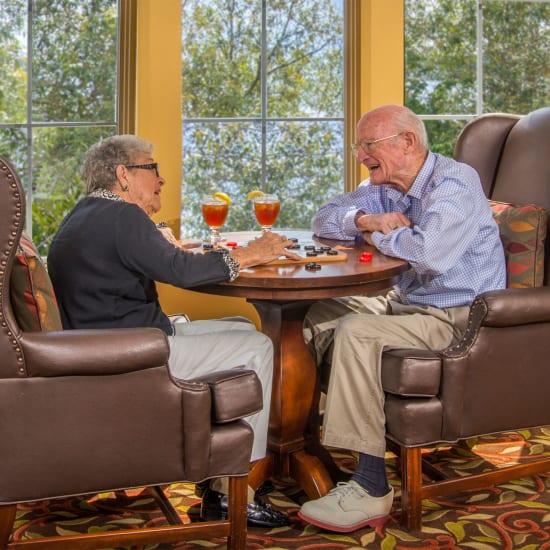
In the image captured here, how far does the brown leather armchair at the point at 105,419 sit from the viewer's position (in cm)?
208

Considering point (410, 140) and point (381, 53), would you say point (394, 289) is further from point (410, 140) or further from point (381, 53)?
point (381, 53)

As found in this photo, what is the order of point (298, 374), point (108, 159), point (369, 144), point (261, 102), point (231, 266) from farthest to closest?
point (261, 102) < point (369, 144) < point (298, 374) < point (108, 159) < point (231, 266)

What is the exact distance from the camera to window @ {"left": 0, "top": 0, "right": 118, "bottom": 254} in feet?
16.2

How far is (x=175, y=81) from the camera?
4.78 metres

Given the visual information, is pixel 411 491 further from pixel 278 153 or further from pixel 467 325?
pixel 278 153

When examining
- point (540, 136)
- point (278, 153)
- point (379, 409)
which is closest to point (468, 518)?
point (379, 409)

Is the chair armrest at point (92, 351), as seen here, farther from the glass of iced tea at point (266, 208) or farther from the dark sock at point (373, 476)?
the glass of iced tea at point (266, 208)

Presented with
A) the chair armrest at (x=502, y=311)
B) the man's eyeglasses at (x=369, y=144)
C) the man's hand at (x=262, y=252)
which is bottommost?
the chair armrest at (x=502, y=311)

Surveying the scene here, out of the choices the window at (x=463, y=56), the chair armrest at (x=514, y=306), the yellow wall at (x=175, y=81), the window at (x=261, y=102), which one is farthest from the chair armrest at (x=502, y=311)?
the window at (x=463, y=56)

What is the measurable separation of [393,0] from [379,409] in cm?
319

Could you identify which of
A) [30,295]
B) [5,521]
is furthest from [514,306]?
[5,521]

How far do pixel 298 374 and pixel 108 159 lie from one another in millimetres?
966

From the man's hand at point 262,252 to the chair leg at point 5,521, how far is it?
3.10 feet

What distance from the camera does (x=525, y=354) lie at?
261cm
